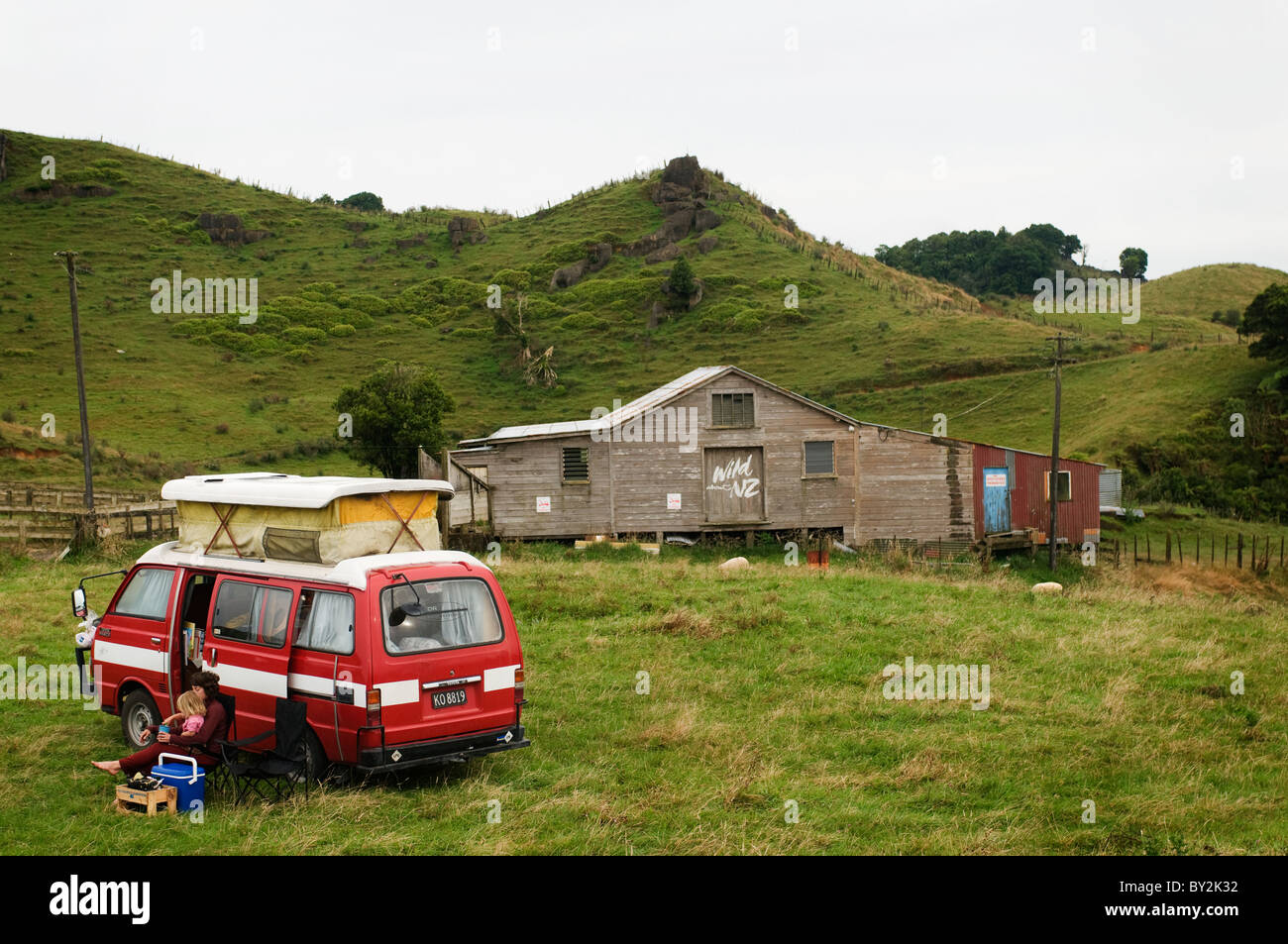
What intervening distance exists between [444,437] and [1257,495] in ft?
131

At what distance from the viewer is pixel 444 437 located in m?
51.3

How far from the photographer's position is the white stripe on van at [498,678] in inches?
390

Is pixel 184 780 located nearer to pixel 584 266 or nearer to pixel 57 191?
pixel 584 266

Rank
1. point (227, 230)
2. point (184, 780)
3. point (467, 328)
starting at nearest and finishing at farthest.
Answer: point (184, 780), point (467, 328), point (227, 230)

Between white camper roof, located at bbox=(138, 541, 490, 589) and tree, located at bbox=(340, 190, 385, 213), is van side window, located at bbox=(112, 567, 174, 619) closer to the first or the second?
white camper roof, located at bbox=(138, 541, 490, 589)

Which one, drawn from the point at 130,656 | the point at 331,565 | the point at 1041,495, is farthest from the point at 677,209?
the point at 331,565

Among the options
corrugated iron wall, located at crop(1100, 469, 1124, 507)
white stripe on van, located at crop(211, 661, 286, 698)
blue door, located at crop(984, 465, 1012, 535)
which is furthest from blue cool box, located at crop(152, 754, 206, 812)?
corrugated iron wall, located at crop(1100, 469, 1124, 507)

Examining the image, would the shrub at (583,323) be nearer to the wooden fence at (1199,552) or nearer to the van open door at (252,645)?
the wooden fence at (1199,552)

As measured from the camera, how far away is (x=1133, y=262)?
137 m

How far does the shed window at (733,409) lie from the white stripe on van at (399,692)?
25686mm

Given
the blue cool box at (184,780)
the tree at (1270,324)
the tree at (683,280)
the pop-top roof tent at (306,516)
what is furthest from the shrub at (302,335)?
the blue cool box at (184,780)

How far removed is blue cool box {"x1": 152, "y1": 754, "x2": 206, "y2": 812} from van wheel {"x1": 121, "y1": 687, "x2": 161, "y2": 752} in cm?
263

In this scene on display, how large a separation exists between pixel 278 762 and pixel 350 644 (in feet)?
4.88
